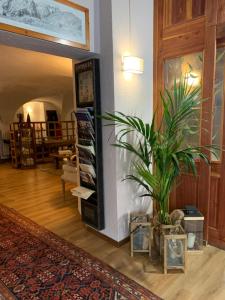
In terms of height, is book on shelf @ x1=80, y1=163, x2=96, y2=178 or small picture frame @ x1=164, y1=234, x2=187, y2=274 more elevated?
book on shelf @ x1=80, y1=163, x2=96, y2=178

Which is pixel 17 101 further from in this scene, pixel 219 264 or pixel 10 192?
pixel 219 264

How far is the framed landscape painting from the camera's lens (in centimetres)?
174

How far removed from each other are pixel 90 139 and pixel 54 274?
53.0 inches

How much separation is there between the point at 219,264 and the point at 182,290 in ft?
1.79

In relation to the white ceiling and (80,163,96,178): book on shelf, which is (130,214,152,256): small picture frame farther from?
the white ceiling

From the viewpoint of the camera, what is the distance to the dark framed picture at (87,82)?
7.62 ft

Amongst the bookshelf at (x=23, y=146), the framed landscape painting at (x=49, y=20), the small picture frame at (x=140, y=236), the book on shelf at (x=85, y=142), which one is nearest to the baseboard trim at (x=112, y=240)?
the small picture frame at (x=140, y=236)

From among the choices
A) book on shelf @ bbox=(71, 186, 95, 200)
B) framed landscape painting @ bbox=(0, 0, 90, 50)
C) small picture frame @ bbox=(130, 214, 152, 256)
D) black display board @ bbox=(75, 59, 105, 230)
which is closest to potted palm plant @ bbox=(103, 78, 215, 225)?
small picture frame @ bbox=(130, 214, 152, 256)

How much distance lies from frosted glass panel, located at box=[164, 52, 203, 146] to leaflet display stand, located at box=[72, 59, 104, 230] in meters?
0.85

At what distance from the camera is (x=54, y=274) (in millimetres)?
2025

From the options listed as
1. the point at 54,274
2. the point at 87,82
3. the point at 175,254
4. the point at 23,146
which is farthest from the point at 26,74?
the point at 175,254

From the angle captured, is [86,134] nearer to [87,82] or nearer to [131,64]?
[87,82]

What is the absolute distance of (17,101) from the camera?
735cm

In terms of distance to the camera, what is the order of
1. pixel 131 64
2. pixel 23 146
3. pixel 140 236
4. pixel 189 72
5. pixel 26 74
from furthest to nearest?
1. pixel 23 146
2. pixel 26 74
3. pixel 189 72
4. pixel 140 236
5. pixel 131 64
